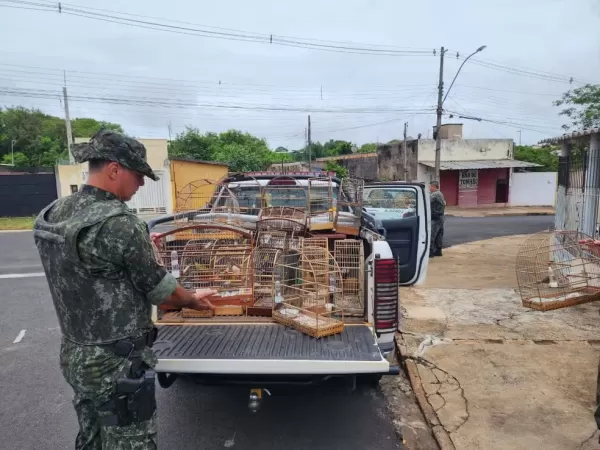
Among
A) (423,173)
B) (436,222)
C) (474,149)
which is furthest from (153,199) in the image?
(474,149)

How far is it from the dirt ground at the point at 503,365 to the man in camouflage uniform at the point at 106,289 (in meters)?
2.21

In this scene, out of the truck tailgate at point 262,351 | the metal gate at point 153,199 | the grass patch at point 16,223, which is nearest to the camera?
the truck tailgate at point 262,351

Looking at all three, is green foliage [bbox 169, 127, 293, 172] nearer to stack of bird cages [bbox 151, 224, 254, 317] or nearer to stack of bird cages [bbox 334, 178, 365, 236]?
stack of bird cages [bbox 334, 178, 365, 236]

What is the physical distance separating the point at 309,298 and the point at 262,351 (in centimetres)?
86

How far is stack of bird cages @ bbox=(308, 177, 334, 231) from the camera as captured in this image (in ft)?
14.6

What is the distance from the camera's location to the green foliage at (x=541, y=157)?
30578 millimetres

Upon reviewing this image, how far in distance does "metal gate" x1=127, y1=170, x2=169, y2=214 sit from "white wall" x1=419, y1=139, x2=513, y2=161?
15.9 meters

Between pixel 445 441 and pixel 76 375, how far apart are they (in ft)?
7.87

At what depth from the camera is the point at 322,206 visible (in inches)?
Answer: 217

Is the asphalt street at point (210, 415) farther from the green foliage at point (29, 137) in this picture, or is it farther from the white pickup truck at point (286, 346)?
the green foliage at point (29, 137)

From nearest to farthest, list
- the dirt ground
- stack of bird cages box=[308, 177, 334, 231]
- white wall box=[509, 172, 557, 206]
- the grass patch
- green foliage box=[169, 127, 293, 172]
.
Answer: the dirt ground → stack of bird cages box=[308, 177, 334, 231] → the grass patch → green foliage box=[169, 127, 293, 172] → white wall box=[509, 172, 557, 206]

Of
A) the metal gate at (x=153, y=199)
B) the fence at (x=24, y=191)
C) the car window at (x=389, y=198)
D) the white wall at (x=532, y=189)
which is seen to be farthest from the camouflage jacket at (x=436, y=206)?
the white wall at (x=532, y=189)

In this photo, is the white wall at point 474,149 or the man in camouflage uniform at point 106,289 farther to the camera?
the white wall at point 474,149

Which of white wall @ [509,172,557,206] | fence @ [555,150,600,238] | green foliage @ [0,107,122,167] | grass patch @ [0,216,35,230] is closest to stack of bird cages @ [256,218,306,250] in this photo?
fence @ [555,150,600,238]
